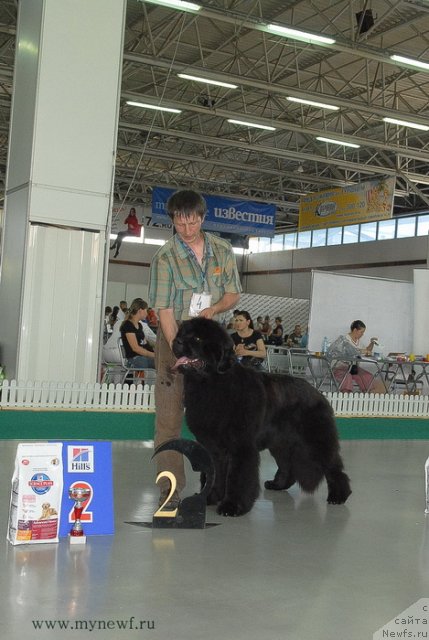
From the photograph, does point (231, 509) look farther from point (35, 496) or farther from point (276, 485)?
point (35, 496)

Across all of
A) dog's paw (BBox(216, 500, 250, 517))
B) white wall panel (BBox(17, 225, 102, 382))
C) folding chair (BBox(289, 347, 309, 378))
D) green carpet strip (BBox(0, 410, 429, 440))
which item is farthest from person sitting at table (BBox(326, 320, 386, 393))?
dog's paw (BBox(216, 500, 250, 517))

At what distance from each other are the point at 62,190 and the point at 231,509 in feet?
15.7

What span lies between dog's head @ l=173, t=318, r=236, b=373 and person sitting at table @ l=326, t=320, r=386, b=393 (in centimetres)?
647

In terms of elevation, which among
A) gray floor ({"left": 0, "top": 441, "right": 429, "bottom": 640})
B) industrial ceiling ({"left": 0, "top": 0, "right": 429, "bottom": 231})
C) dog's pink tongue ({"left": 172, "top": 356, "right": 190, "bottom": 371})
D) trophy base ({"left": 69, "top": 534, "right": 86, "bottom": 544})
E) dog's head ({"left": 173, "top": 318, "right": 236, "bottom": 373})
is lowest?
gray floor ({"left": 0, "top": 441, "right": 429, "bottom": 640})

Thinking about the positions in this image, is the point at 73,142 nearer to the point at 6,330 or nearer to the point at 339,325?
the point at 6,330

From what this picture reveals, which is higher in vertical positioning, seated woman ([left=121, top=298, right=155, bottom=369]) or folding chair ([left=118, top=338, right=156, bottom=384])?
seated woman ([left=121, top=298, right=155, bottom=369])

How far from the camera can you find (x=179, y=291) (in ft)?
12.3

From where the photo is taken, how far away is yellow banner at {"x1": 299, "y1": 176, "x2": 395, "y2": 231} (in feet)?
52.6

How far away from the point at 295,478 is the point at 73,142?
4.72 metres

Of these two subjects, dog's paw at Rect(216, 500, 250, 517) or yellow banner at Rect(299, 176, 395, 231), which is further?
yellow banner at Rect(299, 176, 395, 231)

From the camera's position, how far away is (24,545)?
2912mm

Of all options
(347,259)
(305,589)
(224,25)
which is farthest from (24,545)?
(347,259)

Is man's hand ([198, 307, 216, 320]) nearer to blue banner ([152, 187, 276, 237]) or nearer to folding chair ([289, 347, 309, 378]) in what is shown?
folding chair ([289, 347, 309, 378])

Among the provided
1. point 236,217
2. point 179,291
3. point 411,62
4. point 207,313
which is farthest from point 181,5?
point 236,217
